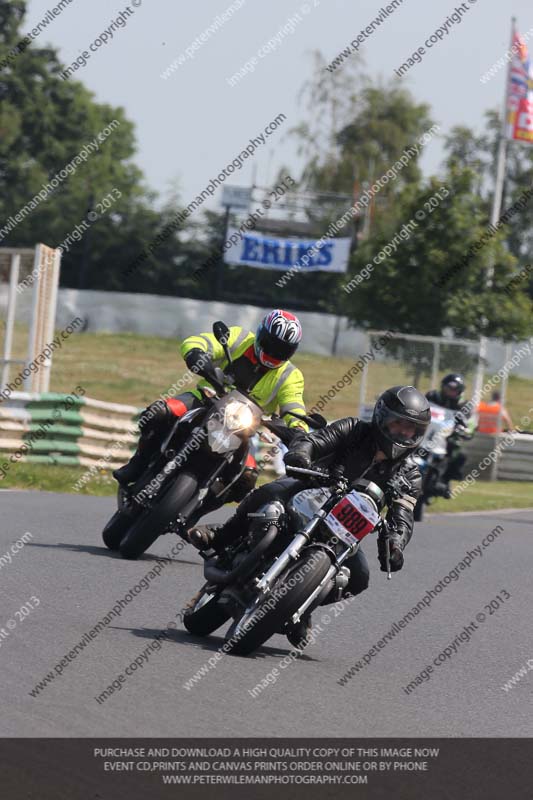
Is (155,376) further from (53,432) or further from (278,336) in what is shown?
(278,336)

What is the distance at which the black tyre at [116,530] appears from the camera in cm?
1002

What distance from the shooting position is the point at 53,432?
17.3 meters

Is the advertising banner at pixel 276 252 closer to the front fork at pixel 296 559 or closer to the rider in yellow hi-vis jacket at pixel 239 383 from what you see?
the rider in yellow hi-vis jacket at pixel 239 383

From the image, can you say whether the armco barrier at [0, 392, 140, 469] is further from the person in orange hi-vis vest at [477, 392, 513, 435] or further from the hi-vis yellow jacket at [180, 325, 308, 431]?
the person in orange hi-vis vest at [477, 392, 513, 435]

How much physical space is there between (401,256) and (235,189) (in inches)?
657

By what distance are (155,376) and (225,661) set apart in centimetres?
3029

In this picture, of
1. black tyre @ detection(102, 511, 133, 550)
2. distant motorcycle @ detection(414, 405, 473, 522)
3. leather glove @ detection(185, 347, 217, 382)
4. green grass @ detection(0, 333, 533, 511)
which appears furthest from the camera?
green grass @ detection(0, 333, 533, 511)

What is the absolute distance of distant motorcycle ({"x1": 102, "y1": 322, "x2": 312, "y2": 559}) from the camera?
9008 millimetres

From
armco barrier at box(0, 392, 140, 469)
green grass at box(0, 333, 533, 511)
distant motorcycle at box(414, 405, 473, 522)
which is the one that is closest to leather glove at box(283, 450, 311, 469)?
armco barrier at box(0, 392, 140, 469)

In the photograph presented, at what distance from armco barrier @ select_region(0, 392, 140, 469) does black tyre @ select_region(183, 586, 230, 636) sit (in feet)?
31.0

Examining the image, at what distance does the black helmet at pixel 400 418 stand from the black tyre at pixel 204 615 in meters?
1.14

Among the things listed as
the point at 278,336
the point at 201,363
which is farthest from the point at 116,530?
the point at 278,336

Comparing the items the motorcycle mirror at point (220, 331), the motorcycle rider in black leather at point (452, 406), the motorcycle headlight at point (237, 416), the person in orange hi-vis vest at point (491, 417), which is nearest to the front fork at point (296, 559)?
the motorcycle headlight at point (237, 416)

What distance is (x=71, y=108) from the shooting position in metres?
62.2
